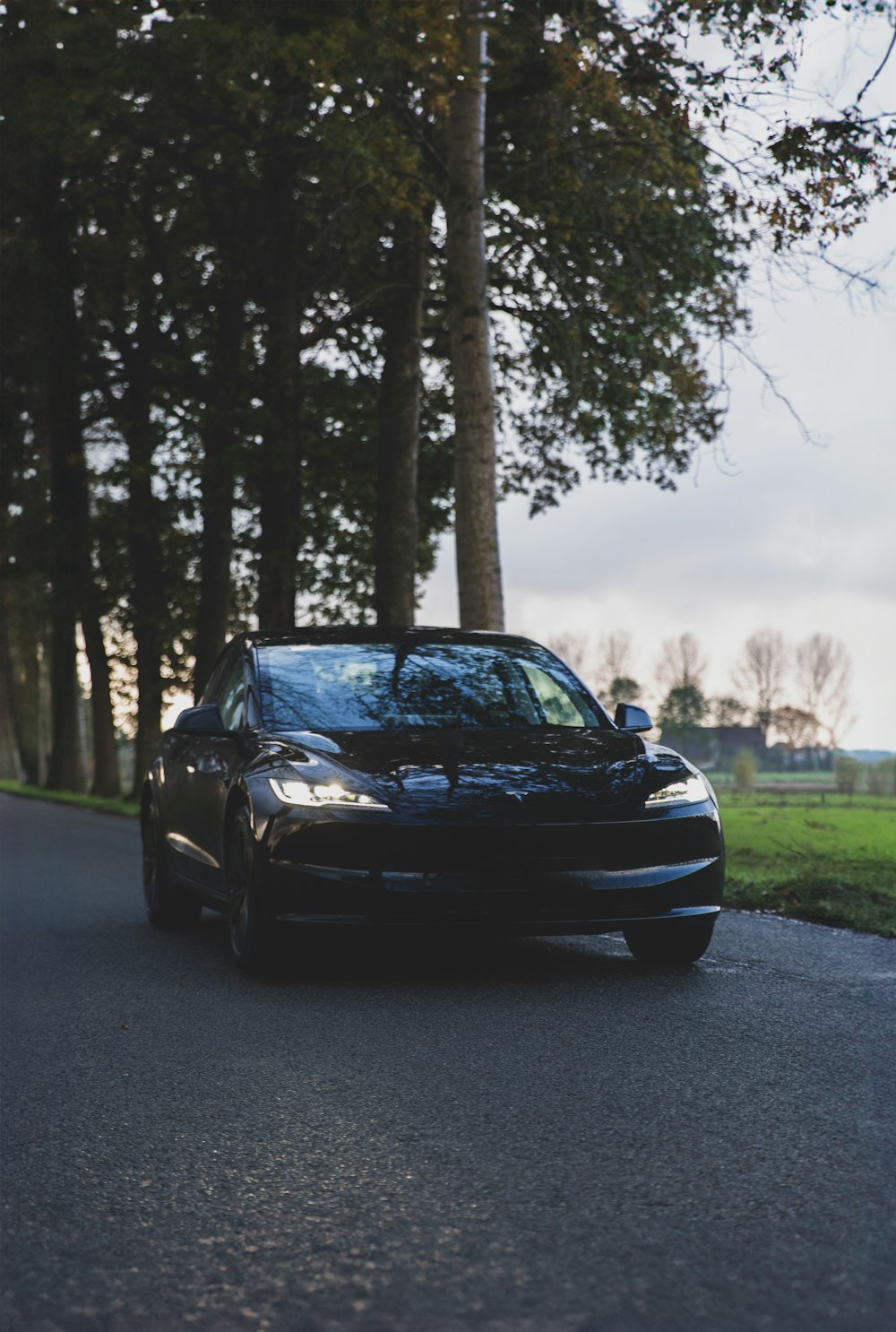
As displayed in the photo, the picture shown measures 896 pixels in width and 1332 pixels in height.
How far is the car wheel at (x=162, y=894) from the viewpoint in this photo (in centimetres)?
989

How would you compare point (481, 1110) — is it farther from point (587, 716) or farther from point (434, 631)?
point (434, 631)

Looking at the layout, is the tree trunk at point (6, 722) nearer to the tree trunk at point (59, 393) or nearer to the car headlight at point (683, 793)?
the tree trunk at point (59, 393)

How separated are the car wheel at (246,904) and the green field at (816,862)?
3499 mm

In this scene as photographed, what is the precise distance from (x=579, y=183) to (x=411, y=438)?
3.79 m

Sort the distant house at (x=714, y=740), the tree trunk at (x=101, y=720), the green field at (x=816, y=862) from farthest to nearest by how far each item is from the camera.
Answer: the distant house at (x=714, y=740) < the tree trunk at (x=101, y=720) < the green field at (x=816, y=862)

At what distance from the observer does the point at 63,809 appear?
1284 inches

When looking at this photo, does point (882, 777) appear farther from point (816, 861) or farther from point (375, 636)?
point (375, 636)

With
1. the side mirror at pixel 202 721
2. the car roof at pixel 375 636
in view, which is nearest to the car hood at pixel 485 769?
the side mirror at pixel 202 721

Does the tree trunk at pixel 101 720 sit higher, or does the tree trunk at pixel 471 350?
the tree trunk at pixel 471 350

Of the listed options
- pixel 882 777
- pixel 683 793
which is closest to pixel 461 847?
pixel 683 793

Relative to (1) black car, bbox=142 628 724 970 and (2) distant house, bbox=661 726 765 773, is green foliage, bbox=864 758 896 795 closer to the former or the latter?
(1) black car, bbox=142 628 724 970

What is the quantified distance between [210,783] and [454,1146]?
14.3 ft

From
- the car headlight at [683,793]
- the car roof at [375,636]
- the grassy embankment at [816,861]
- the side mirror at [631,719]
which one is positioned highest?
the car roof at [375,636]

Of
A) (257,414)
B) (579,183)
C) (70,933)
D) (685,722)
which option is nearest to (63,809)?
(257,414)
